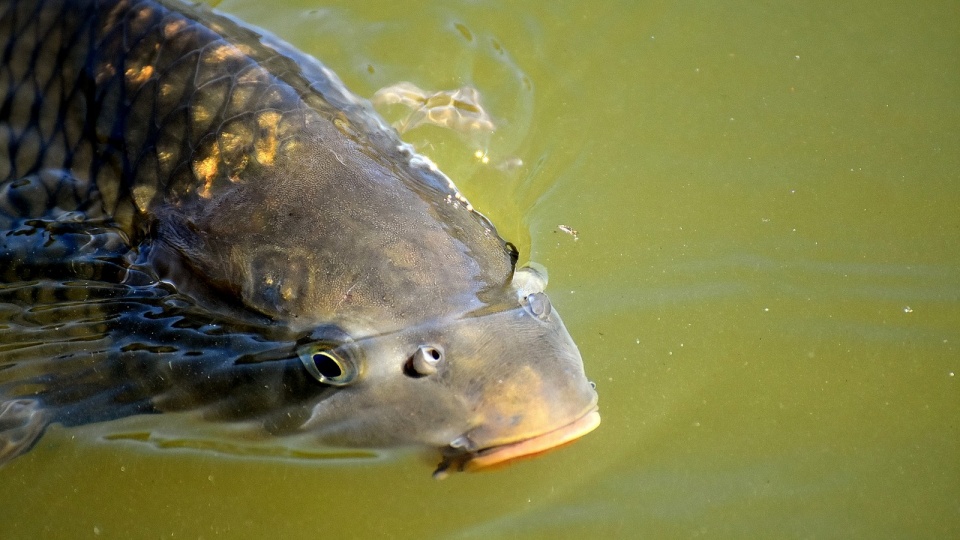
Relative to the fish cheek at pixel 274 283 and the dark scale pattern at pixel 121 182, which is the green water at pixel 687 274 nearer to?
the dark scale pattern at pixel 121 182

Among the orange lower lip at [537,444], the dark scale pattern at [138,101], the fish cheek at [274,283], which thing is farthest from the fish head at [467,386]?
the dark scale pattern at [138,101]

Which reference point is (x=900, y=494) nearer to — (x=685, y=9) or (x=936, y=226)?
(x=936, y=226)

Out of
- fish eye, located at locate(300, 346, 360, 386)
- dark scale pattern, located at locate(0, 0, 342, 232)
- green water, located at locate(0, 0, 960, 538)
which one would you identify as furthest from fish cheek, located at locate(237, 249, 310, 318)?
green water, located at locate(0, 0, 960, 538)

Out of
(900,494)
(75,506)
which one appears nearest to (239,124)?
(75,506)

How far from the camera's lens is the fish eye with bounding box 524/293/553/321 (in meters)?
2.42

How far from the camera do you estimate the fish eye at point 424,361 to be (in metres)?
2.27

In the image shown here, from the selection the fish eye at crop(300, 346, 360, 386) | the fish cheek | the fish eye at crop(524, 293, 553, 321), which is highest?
the fish eye at crop(524, 293, 553, 321)

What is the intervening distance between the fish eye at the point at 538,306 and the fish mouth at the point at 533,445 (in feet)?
1.08

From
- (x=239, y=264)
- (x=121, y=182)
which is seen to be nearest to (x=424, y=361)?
(x=239, y=264)

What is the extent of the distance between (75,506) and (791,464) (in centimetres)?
222

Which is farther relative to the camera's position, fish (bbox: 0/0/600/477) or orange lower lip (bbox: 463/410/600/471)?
fish (bbox: 0/0/600/477)

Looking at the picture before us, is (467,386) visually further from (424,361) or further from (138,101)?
(138,101)

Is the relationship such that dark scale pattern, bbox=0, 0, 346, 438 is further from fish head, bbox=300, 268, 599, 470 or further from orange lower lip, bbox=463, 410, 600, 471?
orange lower lip, bbox=463, 410, 600, 471

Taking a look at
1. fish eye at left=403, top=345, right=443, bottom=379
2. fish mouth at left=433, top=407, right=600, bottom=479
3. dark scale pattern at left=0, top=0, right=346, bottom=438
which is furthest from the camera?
dark scale pattern at left=0, top=0, right=346, bottom=438
